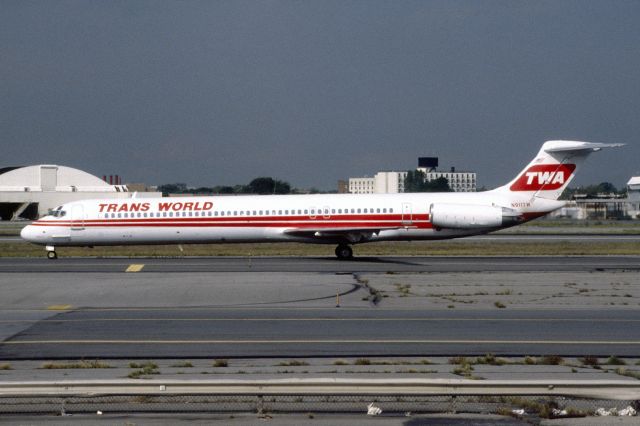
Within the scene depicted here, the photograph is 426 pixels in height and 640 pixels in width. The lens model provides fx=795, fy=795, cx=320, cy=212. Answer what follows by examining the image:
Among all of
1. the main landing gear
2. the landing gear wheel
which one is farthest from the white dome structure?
the landing gear wheel

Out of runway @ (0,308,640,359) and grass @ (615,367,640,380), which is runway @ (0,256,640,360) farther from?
grass @ (615,367,640,380)

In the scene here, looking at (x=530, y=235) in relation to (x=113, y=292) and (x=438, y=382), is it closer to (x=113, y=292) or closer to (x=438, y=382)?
(x=113, y=292)

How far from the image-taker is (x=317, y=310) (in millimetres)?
19828

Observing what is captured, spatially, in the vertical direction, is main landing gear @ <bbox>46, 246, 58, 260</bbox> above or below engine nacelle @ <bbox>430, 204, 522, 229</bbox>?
below

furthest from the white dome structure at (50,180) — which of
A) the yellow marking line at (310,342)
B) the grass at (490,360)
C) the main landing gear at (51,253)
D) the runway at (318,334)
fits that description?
the grass at (490,360)

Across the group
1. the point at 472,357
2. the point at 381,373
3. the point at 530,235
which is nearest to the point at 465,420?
the point at 381,373

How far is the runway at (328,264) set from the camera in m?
31.3

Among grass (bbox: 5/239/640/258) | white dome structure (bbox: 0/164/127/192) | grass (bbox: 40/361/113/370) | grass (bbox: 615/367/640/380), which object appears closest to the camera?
grass (bbox: 615/367/640/380)

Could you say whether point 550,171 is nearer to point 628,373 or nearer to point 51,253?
point 51,253

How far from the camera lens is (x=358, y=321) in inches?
704

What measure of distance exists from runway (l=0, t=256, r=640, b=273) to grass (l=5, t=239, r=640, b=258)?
336 centimetres

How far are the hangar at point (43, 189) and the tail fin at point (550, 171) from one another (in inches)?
2202

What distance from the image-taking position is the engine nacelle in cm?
3772


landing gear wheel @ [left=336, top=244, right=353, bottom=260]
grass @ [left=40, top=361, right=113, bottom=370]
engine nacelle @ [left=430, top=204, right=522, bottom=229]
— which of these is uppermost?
engine nacelle @ [left=430, top=204, right=522, bottom=229]
